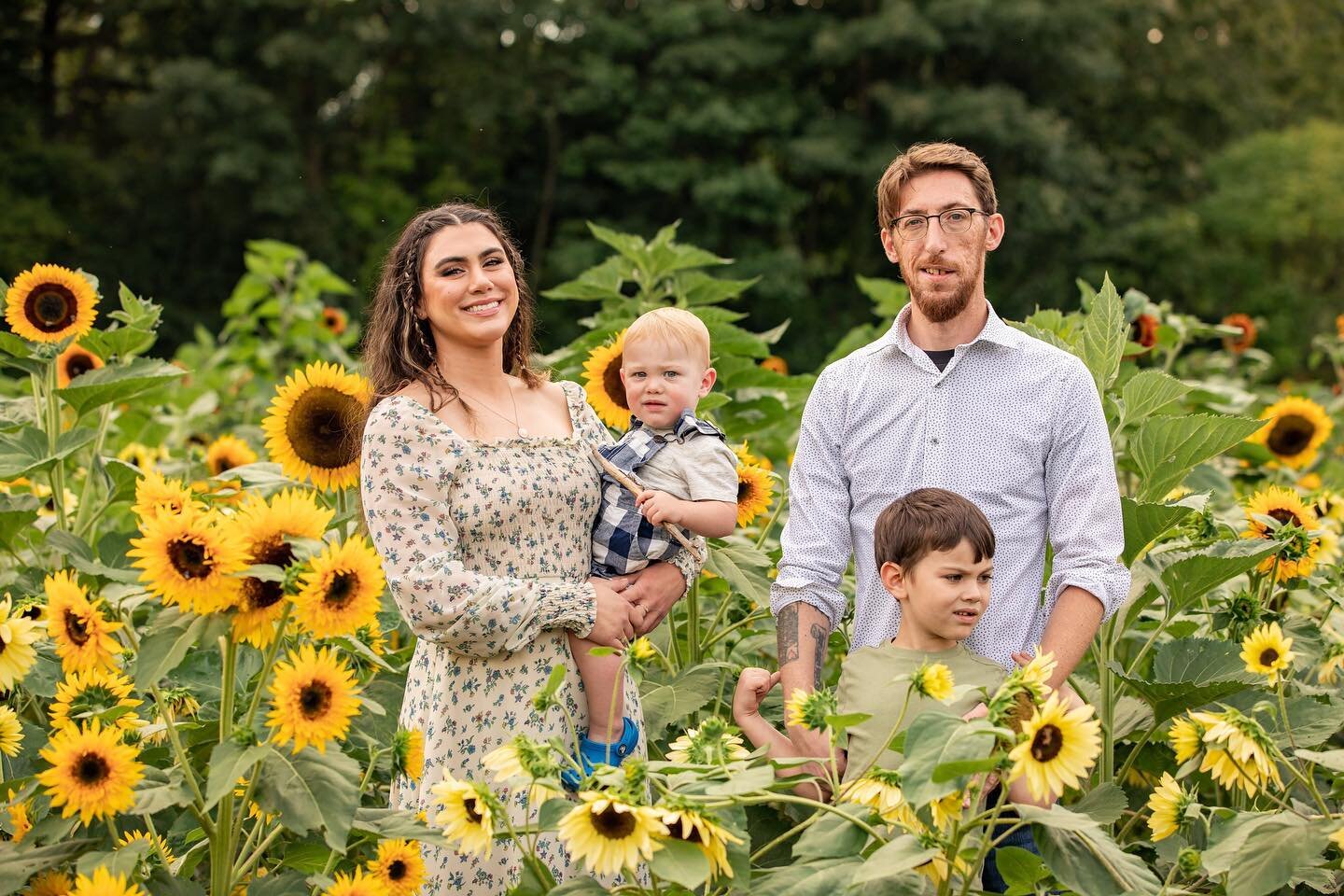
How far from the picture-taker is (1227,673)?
2779 mm

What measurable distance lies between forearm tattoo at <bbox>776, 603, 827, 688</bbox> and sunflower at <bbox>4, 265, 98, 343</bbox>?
1.67m

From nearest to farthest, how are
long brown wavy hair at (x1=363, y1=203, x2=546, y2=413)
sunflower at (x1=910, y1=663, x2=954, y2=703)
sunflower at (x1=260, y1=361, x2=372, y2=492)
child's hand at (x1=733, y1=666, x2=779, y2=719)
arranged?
1. sunflower at (x1=910, y1=663, x2=954, y2=703)
2. child's hand at (x1=733, y1=666, x2=779, y2=719)
3. long brown wavy hair at (x1=363, y1=203, x2=546, y2=413)
4. sunflower at (x1=260, y1=361, x2=372, y2=492)

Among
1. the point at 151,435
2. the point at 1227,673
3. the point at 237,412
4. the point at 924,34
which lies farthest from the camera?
the point at 924,34

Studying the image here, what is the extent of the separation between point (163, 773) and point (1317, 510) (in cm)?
257

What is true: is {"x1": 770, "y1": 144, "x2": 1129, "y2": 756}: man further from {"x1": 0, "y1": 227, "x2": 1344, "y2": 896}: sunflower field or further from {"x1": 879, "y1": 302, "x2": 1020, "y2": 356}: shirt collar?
{"x1": 0, "y1": 227, "x2": 1344, "y2": 896}: sunflower field

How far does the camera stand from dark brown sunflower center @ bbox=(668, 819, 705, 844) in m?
1.81

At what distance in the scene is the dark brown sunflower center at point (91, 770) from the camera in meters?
2.10

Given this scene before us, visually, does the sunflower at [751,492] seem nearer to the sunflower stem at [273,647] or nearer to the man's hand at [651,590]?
the man's hand at [651,590]

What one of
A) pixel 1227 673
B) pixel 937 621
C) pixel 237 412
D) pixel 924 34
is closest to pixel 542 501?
pixel 937 621

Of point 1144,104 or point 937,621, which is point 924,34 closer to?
point 1144,104

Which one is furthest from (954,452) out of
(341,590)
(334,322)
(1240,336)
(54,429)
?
(334,322)

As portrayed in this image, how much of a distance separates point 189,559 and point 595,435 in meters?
0.97

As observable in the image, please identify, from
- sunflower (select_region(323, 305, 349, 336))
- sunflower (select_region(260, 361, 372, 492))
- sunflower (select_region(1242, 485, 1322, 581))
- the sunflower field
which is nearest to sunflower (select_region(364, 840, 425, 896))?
the sunflower field

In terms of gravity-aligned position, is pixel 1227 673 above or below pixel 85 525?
below
